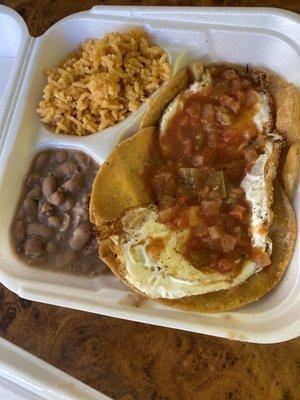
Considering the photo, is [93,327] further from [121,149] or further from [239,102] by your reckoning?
[239,102]

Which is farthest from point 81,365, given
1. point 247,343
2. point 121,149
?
point 121,149

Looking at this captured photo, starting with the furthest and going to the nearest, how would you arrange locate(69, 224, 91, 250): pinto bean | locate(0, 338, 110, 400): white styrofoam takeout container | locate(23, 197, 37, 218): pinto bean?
1. locate(23, 197, 37, 218): pinto bean
2. locate(69, 224, 91, 250): pinto bean
3. locate(0, 338, 110, 400): white styrofoam takeout container

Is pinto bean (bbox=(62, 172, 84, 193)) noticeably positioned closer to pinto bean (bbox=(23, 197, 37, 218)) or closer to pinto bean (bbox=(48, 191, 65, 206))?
pinto bean (bbox=(48, 191, 65, 206))

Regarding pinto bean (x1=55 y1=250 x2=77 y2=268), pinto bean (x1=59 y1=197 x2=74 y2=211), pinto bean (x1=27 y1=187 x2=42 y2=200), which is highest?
pinto bean (x1=59 y1=197 x2=74 y2=211)

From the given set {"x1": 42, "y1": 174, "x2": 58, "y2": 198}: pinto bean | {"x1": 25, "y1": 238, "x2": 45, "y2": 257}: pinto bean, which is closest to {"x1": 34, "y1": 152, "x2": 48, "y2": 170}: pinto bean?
{"x1": 42, "y1": 174, "x2": 58, "y2": 198}: pinto bean

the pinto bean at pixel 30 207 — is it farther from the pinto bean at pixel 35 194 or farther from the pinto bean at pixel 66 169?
the pinto bean at pixel 66 169

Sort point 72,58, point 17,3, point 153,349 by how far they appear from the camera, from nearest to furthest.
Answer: point 153,349 < point 72,58 < point 17,3
